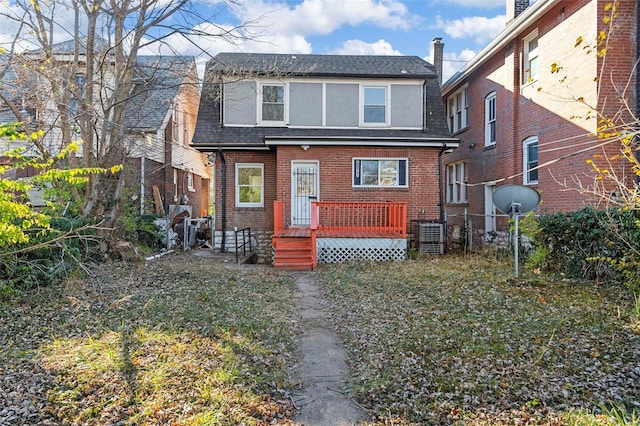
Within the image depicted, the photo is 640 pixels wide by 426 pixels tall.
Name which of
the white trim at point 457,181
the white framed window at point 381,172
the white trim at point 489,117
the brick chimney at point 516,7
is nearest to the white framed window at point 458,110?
the white trim at point 457,181

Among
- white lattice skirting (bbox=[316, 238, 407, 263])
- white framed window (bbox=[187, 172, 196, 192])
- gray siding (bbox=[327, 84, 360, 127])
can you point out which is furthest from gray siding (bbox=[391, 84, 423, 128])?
white framed window (bbox=[187, 172, 196, 192])

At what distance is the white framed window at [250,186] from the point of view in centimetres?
1429

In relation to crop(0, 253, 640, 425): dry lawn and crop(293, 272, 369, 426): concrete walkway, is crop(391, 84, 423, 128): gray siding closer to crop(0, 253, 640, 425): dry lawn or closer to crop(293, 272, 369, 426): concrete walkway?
crop(0, 253, 640, 425): dry lawn

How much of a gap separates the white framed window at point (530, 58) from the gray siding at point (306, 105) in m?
6.44

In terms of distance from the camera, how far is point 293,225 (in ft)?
44.4

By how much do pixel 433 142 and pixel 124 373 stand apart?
1132 centimetres

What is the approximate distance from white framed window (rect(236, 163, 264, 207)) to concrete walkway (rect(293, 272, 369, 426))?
324 inches

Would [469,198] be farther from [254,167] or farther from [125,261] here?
[125,261]

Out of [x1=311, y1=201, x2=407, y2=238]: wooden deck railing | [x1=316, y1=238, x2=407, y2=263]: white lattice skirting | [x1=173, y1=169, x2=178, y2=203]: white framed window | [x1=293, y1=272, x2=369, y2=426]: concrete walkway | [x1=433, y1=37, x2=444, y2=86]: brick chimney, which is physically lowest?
[x1=293, y1=272, x2=369, y2=426]: concrete walkway

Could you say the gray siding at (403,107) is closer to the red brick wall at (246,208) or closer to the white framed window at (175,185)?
the red brick wall at (246,208)

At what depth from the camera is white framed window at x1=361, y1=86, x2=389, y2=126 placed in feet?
47.2

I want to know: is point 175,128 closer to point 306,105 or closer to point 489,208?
point 306,105

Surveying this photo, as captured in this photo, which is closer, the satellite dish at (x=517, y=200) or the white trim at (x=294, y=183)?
the satellite dish at (x=517, y=200)

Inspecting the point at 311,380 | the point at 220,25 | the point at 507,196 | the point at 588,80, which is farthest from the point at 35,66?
the point at 588,80
